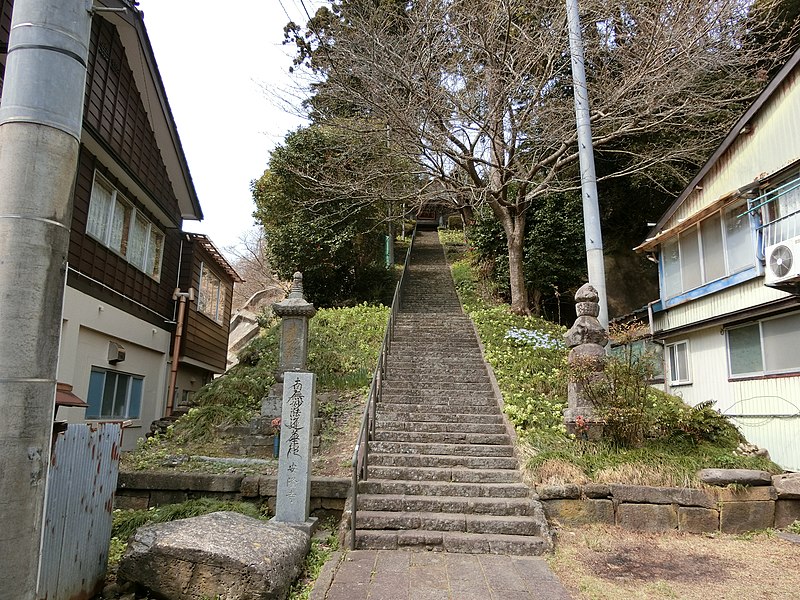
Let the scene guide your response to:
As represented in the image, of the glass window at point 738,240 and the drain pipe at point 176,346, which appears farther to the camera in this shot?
the drain pipe at point 176,346

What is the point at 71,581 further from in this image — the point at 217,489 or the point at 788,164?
the point at 788,164

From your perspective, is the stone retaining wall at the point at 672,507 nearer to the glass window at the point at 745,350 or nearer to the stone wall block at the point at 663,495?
the stone wall block at the point at 663,495

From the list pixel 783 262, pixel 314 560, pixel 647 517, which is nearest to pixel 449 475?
pixel 314 560

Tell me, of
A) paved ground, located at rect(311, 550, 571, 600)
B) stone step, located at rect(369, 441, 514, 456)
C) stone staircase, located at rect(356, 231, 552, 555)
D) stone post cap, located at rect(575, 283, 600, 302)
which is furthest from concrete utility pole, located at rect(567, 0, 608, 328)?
paved ground, located at rect(311, 550, 571, 600)

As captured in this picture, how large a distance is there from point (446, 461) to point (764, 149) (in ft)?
30.7

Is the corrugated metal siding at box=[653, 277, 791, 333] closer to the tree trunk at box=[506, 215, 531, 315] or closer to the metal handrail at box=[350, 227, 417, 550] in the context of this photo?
the tree trunk at box=[506, 215, 531, 315]

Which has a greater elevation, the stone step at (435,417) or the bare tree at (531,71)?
the bare tree at (531,71)

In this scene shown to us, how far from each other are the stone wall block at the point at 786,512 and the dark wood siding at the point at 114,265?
1091cm

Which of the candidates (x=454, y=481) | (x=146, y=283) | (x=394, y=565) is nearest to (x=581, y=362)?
(x=454, y=481)

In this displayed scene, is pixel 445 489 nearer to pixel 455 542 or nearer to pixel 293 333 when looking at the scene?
pixel 455 542

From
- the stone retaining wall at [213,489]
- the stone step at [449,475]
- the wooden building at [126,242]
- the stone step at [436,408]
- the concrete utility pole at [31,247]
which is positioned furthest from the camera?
the stone step at [436,408]

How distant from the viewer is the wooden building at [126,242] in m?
9.32

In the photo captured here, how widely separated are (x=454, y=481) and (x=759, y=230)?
7.90 meters

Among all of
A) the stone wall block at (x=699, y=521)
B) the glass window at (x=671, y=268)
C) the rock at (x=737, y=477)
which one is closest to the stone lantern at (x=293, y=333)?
the stone wall block at (x=699, y=521)
